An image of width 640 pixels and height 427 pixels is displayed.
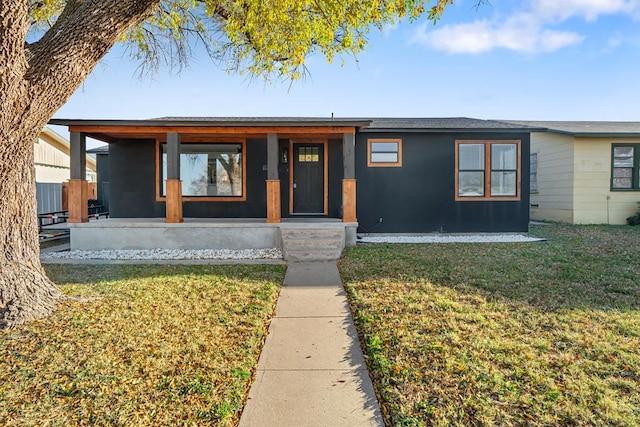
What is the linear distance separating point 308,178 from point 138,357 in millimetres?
7720

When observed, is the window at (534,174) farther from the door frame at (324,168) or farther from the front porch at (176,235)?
the front porch at (176,235)

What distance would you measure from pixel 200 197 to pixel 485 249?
286 inches

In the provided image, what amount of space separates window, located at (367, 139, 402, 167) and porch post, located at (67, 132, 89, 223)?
678 cm

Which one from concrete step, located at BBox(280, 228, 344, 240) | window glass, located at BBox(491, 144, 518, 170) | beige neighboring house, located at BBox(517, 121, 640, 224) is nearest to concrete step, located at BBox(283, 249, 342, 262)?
concrete step, located at BBox(280, 228, 344, 240)

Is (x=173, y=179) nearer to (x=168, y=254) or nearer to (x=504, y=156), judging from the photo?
(x=168, y=254)

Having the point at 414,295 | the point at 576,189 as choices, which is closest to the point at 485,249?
the point at 414,295

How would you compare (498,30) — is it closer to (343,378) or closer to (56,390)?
(343,378)

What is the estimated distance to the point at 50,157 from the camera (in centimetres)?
Result: 1661

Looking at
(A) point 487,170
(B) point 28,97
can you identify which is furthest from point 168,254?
(A) point 487,170

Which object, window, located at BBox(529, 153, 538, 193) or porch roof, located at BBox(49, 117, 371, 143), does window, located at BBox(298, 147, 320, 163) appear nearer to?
porch roof, located at BBox(49, 117, 371, 143)

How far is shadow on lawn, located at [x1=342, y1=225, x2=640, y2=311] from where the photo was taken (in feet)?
14.9

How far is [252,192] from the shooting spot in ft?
33.2

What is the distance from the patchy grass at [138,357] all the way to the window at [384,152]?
571cm

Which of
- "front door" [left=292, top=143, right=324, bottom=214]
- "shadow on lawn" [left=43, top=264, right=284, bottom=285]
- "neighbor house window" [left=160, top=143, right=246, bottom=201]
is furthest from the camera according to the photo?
"front door" [left=292, top=143, right=324, bottom=214]
